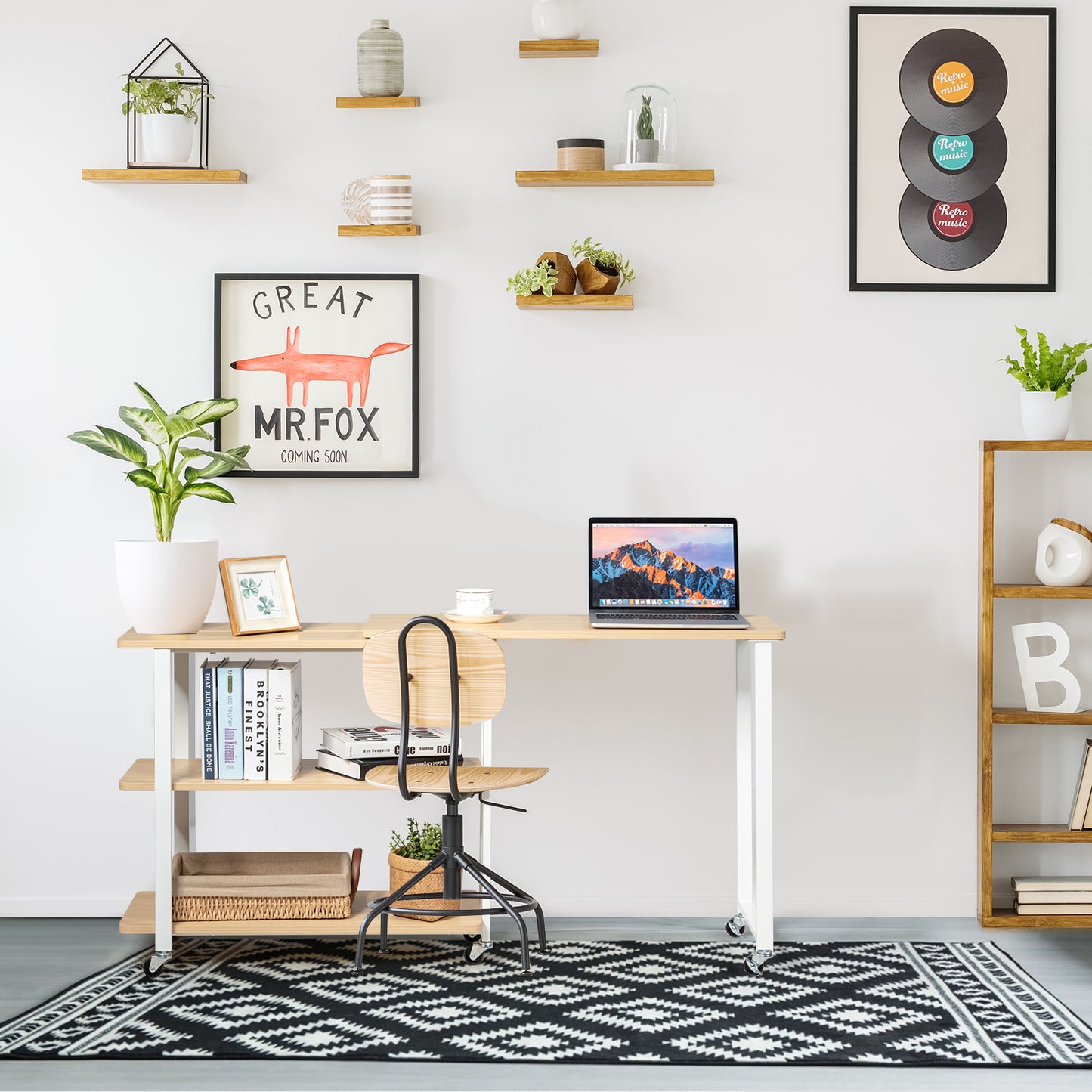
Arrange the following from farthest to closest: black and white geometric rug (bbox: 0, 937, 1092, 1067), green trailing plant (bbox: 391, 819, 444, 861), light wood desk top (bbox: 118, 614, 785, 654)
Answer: green trailing plant (bbox: 391, 819, 444, 861), light wood desk top (bbox: 118, 614, 785, 654), black and white geometric rug (bbox: 0, 937, 1092, 1067)

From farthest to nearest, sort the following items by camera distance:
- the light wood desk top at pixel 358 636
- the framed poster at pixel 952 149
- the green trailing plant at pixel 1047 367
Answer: the framed poster at pixel 952 149, the green trailing plant at pixel 1047 367, the light wood desk top at pixel 358 636

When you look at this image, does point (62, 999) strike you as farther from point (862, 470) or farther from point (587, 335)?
point (862, 470)

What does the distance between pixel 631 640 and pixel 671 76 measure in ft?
5.04

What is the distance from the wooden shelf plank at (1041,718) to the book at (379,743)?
A: 4.77ft

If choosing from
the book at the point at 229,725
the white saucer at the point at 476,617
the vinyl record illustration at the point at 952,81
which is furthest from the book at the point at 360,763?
the vinyl record illustration at the point at 952,81

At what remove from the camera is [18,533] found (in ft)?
10.5

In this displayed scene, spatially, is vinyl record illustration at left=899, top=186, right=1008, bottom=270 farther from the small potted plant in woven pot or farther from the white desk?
the small potted plant in woven pot

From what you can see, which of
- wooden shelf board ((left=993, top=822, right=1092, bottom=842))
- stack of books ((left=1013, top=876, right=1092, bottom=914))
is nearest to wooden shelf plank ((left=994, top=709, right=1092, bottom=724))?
wooden shelf board ((left=993, top=822, right=1092, bottom=842))

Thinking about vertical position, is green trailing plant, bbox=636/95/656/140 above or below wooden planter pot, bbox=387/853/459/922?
above

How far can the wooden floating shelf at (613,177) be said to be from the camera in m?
3.05

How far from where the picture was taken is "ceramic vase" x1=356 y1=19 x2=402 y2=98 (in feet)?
10.0

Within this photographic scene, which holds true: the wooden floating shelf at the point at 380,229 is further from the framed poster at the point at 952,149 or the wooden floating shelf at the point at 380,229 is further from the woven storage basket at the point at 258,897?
the woven storage basket at the point at 258,897

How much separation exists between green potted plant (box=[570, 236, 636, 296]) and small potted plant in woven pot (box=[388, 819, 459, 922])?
1.46m

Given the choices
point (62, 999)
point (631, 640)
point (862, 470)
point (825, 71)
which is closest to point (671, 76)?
point (825, 71)
